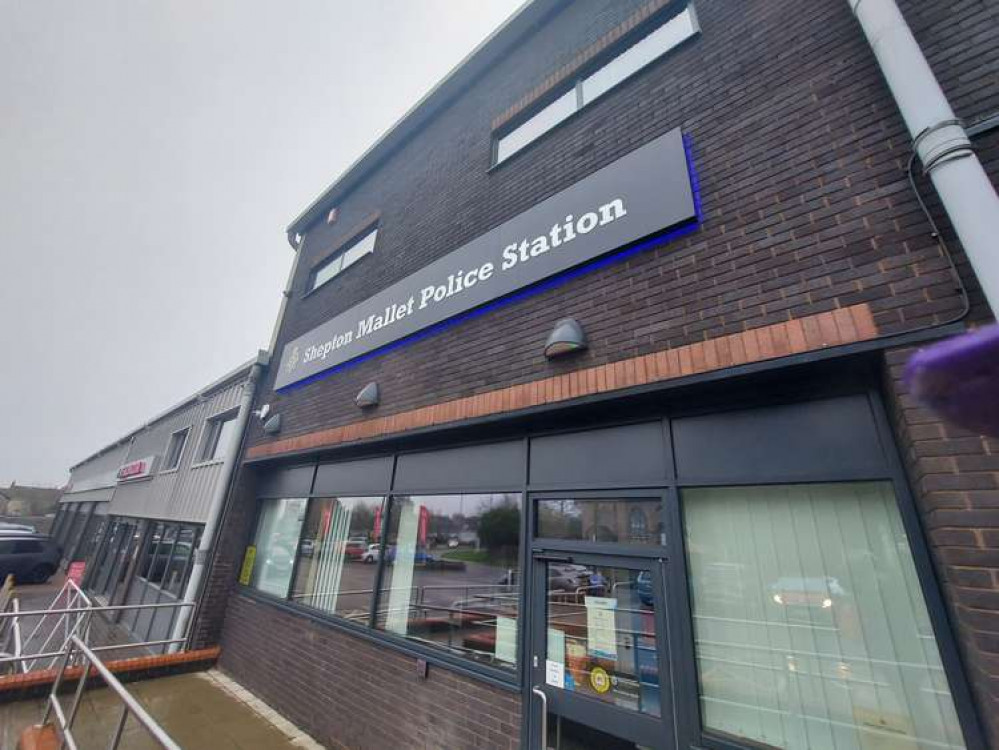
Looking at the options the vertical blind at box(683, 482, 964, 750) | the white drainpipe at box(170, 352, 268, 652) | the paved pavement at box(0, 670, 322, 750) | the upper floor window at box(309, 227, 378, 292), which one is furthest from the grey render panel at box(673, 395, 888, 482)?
the white drainpipe at box(170, 352, 268, 652)

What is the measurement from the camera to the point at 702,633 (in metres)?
2.91

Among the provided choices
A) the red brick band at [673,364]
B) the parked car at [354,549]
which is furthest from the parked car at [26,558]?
the red brick band at [673,364]

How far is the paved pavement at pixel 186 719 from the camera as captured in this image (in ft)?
15.7

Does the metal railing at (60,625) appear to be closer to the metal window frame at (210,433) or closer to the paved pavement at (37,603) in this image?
the paved pavement at (37,603)

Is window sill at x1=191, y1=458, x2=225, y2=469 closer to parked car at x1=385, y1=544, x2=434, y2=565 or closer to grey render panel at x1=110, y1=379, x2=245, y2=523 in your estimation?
grey render panel at x1=110, y1=379, x2=245, y2=523

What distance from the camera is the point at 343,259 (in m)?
8.56

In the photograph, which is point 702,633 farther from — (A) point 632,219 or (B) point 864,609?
(A) point 632,219

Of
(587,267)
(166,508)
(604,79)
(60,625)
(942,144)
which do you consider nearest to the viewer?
(942,144)

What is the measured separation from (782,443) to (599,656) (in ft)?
6.71

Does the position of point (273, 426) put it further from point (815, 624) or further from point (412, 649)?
point (815, 624)

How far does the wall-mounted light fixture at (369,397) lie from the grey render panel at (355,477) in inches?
28.3

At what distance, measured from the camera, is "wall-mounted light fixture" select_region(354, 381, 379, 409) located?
5684 mm

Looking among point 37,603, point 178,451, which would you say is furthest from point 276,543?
point 37,603

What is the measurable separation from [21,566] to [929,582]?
26.4 metres
